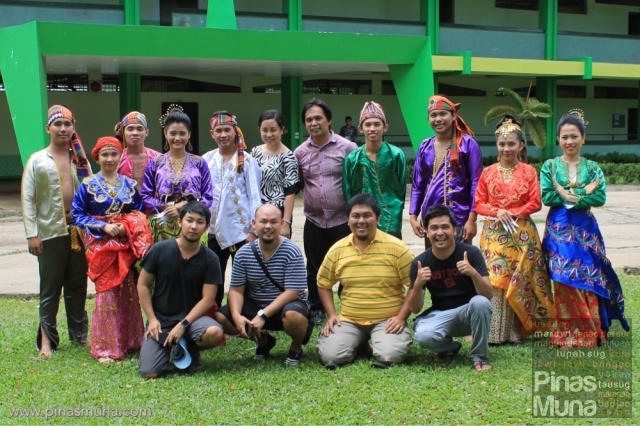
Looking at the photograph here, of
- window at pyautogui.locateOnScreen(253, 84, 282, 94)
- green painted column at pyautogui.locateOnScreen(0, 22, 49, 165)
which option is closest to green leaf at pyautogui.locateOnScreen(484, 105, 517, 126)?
window at pyautogui.locateOnScreen(253, 84, 282, 94)

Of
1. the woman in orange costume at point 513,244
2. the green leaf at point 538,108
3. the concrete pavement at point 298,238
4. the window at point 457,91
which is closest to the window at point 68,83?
the concrete pavement at point 298,238

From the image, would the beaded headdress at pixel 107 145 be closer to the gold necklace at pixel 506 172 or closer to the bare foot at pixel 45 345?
the bare foot at pixel 45 345

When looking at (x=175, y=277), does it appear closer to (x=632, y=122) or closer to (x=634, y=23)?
(x=634, y=23)

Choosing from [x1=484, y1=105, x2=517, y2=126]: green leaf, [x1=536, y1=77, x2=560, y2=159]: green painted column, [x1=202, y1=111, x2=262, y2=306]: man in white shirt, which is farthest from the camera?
[x1=536, y1=77, x2=560, y2=159]: green painted column

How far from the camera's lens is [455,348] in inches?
213

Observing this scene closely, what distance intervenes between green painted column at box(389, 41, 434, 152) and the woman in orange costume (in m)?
8.84

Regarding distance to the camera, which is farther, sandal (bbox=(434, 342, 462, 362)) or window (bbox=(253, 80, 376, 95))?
window (bbox=(253, 80, 376, 95))

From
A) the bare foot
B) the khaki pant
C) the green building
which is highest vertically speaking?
the green building

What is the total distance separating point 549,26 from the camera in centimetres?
2275

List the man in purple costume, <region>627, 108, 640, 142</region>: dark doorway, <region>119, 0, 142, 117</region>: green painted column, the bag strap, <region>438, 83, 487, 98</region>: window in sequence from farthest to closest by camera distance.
A: <region>627, 108, 640, 142</region>: dark doorway
<region>438, 83, 487, 98</region>: window
<region>119, 0, 142, 117</region>: green painted column
the man in purple costume
the bag strap

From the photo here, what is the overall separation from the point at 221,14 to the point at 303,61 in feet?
5.39

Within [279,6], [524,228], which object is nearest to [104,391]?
[524,228]

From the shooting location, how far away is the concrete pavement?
8.80 m

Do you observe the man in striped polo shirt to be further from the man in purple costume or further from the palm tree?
the palm tree
